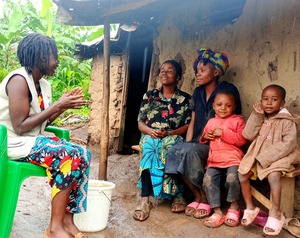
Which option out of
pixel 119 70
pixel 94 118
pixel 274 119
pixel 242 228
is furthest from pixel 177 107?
pixel 94 118

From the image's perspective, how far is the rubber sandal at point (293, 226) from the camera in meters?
3.24

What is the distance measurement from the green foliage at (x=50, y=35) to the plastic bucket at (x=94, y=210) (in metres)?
7.64

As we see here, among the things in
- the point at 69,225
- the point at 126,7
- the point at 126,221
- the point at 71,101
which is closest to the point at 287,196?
the point at 126,221

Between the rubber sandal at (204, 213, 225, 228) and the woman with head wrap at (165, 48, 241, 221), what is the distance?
7.1 inches

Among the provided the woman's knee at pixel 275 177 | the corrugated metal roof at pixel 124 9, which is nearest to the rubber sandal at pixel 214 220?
the woman's knee at pixel 275 177

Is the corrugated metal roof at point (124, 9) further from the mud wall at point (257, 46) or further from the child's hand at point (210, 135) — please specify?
the child's hand at point (210, 135)

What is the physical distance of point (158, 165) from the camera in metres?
3.95

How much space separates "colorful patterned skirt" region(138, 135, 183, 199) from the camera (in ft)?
12.9

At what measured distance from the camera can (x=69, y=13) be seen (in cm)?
478

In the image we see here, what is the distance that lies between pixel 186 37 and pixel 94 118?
3.05 m

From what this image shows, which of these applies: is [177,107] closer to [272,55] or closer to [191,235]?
[272,55]

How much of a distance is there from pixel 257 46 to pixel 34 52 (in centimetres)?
226

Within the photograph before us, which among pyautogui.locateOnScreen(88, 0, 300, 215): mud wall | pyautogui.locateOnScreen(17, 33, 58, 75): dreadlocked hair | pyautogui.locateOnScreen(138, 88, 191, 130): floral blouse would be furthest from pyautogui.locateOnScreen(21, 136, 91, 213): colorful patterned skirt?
pyautogui.locateOnScreen(88, 0, 300, 215): mud wall

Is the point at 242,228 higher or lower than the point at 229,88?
lower
